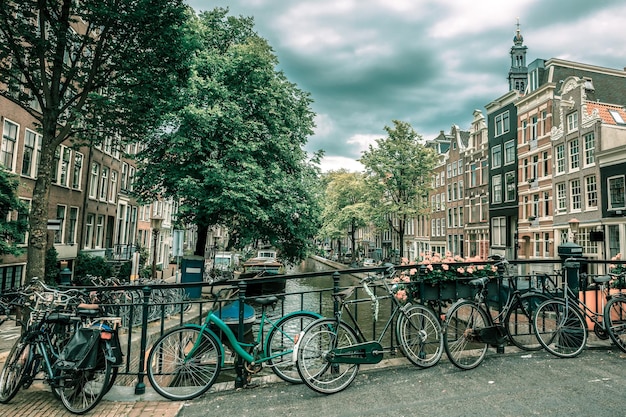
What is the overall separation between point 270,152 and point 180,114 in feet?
13.7

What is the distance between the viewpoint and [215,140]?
16.1 metres

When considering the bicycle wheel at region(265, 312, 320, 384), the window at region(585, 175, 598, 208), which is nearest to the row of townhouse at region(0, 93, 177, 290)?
the bicycle wheel at region(265, 312, 320, 384)

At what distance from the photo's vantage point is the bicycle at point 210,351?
4.06 metres

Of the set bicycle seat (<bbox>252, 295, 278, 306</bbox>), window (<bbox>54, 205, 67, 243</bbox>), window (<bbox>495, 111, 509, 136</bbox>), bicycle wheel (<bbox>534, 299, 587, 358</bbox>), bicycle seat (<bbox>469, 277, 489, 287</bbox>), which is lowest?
→ bicycle wheel (<bbox>534, 299, 587, 358</bbox>)

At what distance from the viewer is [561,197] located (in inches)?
1048

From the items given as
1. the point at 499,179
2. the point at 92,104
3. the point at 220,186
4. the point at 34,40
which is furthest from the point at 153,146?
the point at 499,179

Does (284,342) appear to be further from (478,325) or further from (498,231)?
(498,231)

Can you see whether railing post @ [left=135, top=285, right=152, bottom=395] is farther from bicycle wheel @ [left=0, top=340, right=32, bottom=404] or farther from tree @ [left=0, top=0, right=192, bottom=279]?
tree @ [left=0, top=0, right=192, bottom=279]

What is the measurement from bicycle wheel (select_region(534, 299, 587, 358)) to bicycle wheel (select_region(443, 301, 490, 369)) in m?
0.82

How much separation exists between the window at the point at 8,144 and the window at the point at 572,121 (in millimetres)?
31110

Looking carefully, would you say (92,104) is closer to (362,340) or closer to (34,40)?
(34,40)

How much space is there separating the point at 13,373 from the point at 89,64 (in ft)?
25.2

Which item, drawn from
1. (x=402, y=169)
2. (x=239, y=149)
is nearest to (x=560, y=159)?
(x=402, y=169)

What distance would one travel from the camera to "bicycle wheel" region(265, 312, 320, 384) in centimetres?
426
